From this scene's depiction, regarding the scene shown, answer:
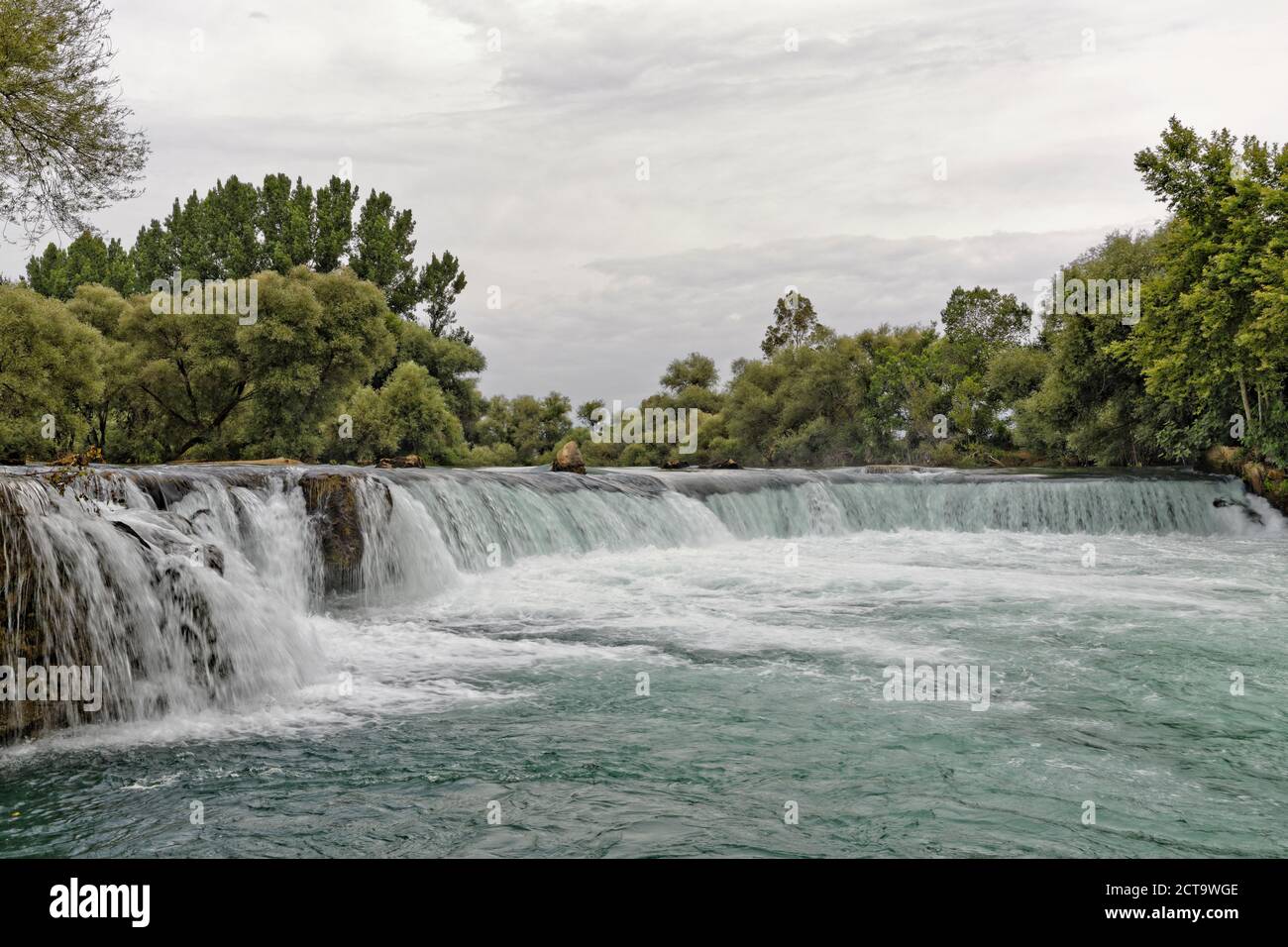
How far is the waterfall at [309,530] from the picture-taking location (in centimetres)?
746

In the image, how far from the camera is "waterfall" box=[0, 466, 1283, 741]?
7.46 m

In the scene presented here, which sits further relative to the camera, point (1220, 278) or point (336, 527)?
point (1220, 278)

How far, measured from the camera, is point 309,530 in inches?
531

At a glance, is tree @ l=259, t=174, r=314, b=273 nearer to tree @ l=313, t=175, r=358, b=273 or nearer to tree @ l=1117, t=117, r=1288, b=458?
tree @ l=313, t=175, r=358, b=273

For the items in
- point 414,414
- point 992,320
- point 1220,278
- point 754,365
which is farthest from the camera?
point 754,365

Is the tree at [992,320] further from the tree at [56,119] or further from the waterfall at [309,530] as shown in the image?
the tree at [56,119]

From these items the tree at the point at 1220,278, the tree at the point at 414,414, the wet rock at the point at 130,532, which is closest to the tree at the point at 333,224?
the tree at the point at 414,414

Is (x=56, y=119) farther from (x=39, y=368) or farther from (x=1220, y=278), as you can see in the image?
(x=1220, y=278)

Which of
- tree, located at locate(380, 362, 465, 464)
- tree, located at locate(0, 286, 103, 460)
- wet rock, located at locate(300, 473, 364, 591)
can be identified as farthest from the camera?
tree, located at locate(380, 362, 465, 464)

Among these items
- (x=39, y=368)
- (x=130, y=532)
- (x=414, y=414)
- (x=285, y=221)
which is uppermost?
(x=285, y=221)

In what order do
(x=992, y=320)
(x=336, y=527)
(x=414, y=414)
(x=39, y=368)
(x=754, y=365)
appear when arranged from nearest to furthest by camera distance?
1. (x=336, y=527)
2. (x=39, y=368)
3. (x=414, y=414)
4. (x=992, y=320)
5. (x=754, y=365)

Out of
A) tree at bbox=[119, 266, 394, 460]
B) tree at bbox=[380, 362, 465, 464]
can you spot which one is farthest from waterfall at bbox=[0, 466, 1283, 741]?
tree at bbox=[380, 362, 465, 464]

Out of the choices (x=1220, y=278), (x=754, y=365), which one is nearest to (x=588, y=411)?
(x=754, y=365)
